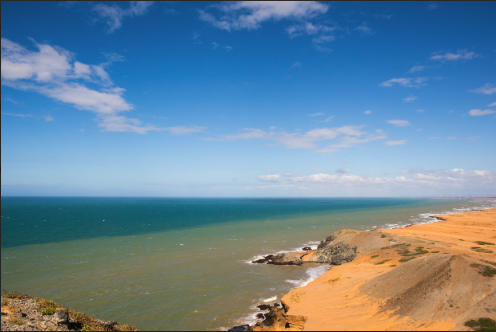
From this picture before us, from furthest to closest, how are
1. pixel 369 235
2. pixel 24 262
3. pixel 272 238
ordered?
pixel 272 238 → pixel 369 235 → pixel 24 262

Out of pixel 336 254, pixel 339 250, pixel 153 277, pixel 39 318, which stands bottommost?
pixel 153 277

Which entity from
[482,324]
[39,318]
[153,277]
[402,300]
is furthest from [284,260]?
[39,318]

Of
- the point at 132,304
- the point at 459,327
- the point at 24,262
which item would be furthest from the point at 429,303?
the point at 24,262

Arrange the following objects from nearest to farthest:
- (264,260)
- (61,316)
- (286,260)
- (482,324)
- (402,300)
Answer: (61,316)
(482,324)
(402,300)
(286,260)
(264,260)

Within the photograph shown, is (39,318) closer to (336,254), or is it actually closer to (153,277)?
(153,277)

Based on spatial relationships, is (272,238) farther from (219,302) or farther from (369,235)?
(219,302)

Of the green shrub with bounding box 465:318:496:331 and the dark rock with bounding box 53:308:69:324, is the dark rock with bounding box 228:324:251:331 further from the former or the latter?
the green shrub with bounding box 465:318:496:331

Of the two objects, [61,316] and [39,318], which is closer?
[39,318]

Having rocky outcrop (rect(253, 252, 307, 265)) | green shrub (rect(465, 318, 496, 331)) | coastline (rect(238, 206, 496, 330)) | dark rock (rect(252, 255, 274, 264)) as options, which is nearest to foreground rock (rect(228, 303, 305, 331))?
coastline (rect(238, 206, 496, 330))

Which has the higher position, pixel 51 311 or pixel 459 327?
pixel 51 311
